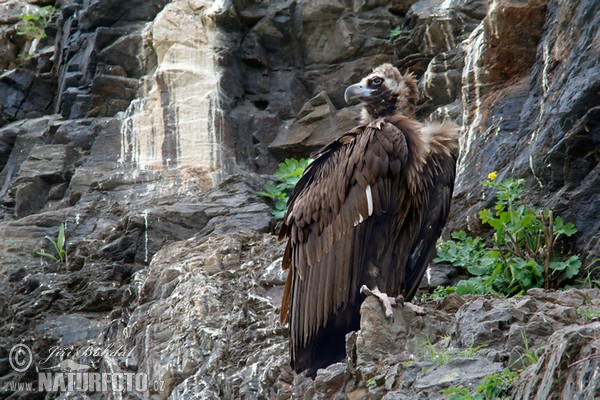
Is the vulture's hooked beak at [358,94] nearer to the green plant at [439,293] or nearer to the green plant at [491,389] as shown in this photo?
the green plant at [439,293]

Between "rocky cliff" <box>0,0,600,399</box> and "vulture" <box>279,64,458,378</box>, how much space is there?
0.37 m

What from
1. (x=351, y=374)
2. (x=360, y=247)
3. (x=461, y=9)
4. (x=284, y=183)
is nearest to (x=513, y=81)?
(x=461, y=9)

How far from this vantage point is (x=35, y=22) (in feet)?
46.3

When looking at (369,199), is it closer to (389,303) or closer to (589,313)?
(389,303)

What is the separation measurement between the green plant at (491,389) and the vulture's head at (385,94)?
310cm

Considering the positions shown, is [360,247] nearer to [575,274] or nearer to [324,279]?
[324,279]

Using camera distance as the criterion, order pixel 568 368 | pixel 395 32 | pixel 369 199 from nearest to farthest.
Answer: pixel 568 368 → pixel 369 199 → pixel 395 32

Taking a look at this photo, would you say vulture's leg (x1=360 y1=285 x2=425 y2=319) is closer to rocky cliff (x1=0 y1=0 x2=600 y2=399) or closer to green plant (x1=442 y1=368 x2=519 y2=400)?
rocky cliff (x1=0 y1=0 x2=600 y2=399)

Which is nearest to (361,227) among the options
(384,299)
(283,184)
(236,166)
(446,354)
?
(384,299)

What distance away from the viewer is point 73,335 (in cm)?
869

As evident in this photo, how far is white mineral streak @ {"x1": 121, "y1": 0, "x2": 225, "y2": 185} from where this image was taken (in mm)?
10758

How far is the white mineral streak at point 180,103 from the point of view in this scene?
35.3 ft

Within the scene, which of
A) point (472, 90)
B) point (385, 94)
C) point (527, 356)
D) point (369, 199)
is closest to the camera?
point (527, 356)

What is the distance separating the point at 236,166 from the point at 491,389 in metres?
6.51
